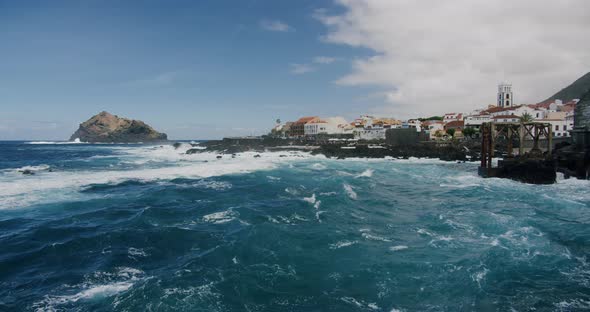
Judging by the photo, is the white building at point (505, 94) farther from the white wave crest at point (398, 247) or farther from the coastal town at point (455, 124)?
the white wave crest at point (398, 247)

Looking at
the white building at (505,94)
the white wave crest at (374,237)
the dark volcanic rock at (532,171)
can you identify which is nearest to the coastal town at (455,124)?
the white building at (505,94)

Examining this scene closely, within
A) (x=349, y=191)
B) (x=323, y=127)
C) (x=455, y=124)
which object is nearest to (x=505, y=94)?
(x=455, y=124)

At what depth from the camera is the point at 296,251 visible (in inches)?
443

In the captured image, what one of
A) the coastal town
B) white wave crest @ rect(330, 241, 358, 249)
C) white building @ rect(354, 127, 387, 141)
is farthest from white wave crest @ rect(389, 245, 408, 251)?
white building @ rect(354, 127, 387, 141)

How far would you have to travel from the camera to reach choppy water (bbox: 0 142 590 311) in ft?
26.8

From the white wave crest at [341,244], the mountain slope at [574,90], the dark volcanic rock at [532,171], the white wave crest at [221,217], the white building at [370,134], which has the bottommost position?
the white wave crest at [341,244]

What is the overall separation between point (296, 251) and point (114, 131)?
195156 mm

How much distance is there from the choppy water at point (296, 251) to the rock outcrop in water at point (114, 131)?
6532 inches

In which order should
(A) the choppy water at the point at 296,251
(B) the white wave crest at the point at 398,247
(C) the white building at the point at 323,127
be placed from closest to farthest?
1. (A) the choppy water at the point at 296,251
2. (B) the white wave crest at the point at 398,247
3. (C) the white building at the point at 323,127

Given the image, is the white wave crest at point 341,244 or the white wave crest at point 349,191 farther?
the white wave crest at point 349,191

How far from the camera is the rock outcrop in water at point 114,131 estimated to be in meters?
172

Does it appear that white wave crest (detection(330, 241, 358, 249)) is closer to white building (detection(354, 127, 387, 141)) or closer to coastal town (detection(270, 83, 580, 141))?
coastal town (detection(270, 83, 580, 141))

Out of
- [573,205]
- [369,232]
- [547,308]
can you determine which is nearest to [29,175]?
[369,232]

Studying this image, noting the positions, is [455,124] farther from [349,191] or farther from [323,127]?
[349,191]
